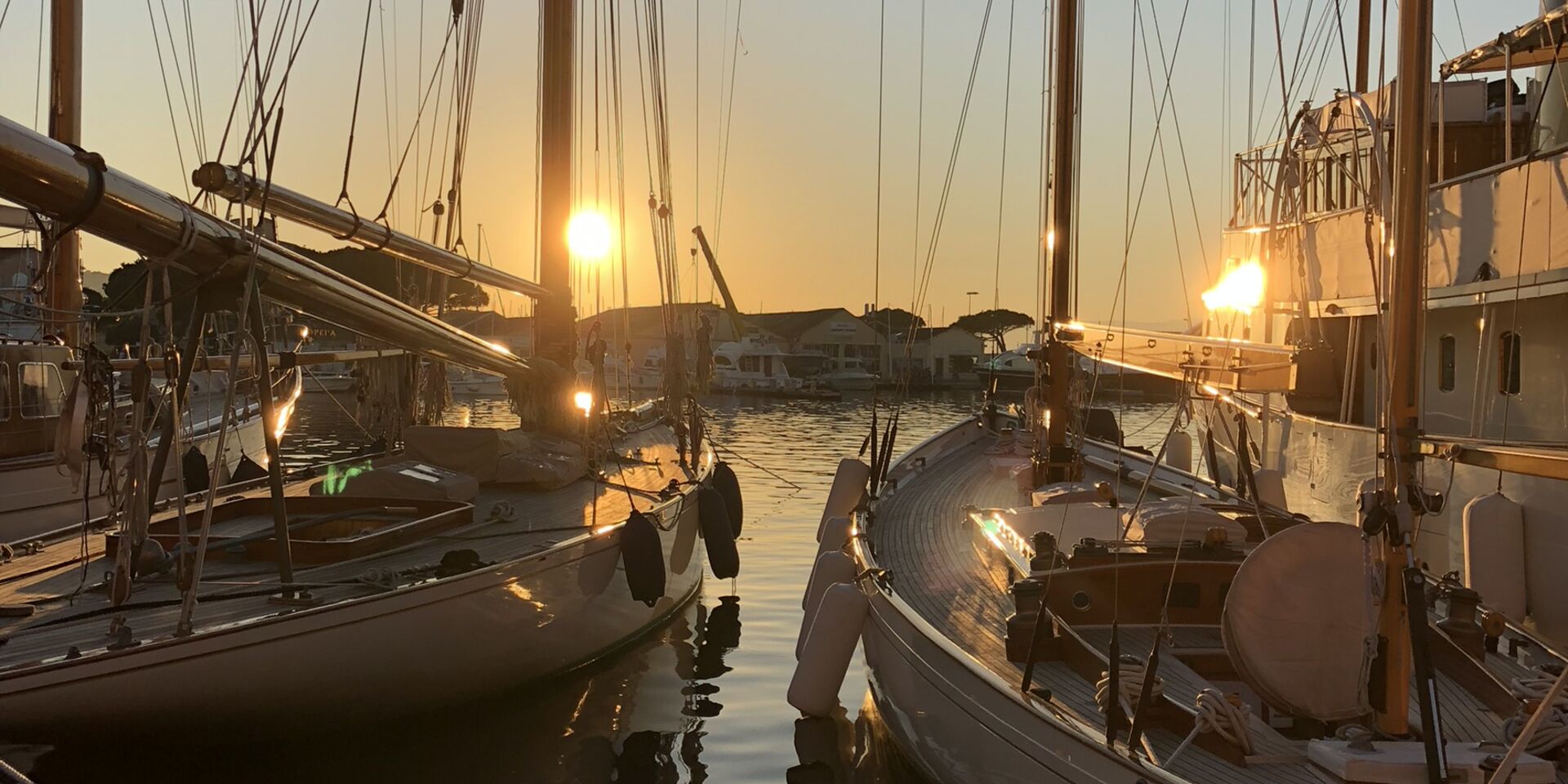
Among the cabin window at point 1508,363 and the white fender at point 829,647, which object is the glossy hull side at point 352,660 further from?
the cabin window at point 1508,363

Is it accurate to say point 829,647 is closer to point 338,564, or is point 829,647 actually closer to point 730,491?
point 338,564

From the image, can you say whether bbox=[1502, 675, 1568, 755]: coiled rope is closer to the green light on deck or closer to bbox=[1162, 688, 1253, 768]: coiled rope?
bbox=[1162, 688, 1253, 768]: coiled rope

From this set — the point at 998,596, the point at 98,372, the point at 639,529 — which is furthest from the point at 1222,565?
the point at 98,372

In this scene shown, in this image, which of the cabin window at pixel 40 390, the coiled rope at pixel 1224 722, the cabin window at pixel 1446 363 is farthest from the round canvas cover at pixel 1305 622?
the cabin window at pixel 40 390

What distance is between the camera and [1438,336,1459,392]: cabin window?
1662 cm

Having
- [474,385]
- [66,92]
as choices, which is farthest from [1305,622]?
[474,385]

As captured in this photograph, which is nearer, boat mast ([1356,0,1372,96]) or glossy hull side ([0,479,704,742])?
glossy hull side ([0,479,704,742])

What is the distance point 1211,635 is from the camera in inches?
324

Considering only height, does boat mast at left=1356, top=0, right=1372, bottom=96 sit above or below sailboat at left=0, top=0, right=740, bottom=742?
above

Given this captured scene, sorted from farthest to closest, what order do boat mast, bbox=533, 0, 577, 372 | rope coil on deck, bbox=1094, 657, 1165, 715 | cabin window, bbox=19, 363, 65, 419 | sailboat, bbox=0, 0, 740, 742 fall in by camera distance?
cabin window, bbox=19, 363, 65, 419 → boat mast, bbox=533, 0, 577, 372 → sailboat, bbox=0, 0, 740, 742 → rope coil on deck, bbox=1094, 657, 1165, 715

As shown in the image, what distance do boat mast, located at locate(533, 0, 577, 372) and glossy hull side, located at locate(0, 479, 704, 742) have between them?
200 inches

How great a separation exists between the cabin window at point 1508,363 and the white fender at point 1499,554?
2.58 meters

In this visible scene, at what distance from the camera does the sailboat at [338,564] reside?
729 cm

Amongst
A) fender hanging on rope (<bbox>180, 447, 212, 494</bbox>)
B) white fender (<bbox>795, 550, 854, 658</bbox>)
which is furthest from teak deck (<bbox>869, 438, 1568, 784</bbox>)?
fender hanging on rope (<bbox>180, 447, 212, 494</bbox>)
